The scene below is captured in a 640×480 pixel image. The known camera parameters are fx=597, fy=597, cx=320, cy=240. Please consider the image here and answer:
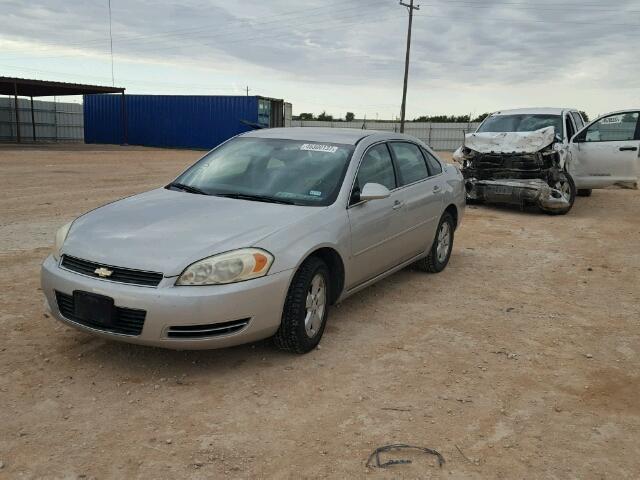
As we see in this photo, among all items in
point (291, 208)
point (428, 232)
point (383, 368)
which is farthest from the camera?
point (428, 232)

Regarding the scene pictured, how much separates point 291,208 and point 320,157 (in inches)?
29.4

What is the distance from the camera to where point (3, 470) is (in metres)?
2.69

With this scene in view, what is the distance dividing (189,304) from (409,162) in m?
3.07

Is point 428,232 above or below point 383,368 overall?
above

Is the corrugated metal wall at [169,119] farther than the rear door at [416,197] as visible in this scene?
Yes

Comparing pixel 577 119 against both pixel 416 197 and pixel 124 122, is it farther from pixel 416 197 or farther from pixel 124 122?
pixel 124 122

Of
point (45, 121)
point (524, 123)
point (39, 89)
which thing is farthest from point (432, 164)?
point (45, 121)

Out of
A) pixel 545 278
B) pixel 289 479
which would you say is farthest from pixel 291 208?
pixel 545 278

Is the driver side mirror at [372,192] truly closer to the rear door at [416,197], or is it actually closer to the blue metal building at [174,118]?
the rear door at [416,197]

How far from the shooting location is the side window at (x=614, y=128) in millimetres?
11328


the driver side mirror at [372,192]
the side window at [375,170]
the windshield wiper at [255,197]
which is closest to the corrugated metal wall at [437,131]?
the side window at [375,170]

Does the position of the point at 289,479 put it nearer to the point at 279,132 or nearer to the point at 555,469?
the point at 555,469

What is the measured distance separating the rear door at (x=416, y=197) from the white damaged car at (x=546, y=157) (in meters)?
5.35

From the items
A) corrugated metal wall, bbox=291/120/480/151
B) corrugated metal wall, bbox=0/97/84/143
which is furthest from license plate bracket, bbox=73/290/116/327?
corrugated metal wall, bbox=0/97/84/143
